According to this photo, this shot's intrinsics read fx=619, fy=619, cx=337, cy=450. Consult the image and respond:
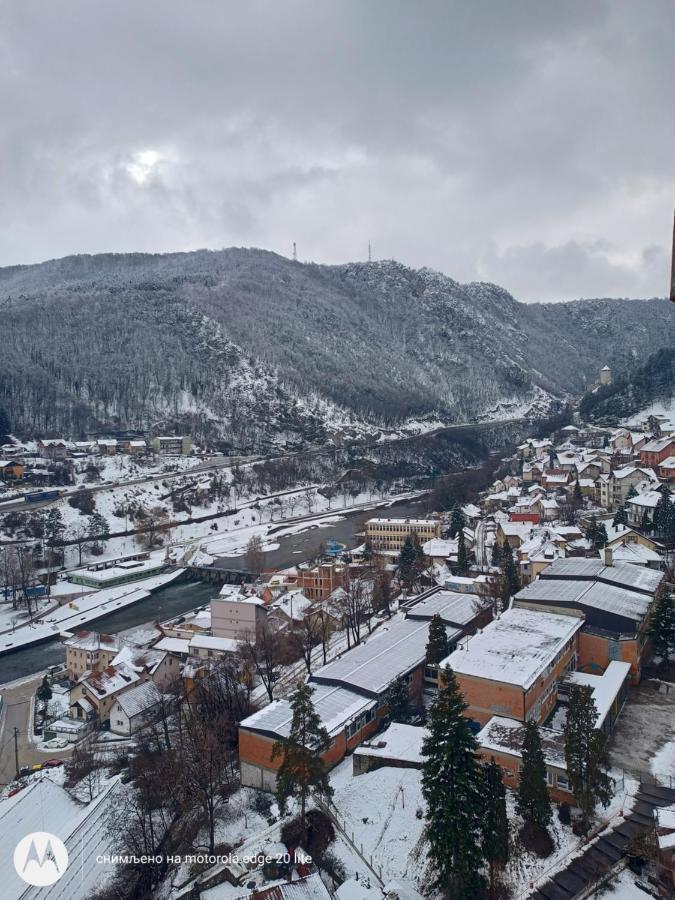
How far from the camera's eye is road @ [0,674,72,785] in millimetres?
14469

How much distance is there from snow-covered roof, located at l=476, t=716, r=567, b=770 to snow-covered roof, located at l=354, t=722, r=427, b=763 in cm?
116

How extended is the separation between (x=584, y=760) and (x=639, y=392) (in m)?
50.5

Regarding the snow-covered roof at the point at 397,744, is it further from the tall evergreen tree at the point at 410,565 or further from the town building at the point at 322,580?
the town building at the point at 322,580

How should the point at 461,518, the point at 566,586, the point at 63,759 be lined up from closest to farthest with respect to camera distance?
the point at 63,759 < the point at 566,586 < the point at 461,518

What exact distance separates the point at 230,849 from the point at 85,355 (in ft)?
240

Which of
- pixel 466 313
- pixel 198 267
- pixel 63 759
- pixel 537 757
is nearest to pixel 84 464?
pixel 63 759

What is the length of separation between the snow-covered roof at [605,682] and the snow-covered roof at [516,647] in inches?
30.1

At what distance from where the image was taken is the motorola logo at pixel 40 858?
9.72 metres

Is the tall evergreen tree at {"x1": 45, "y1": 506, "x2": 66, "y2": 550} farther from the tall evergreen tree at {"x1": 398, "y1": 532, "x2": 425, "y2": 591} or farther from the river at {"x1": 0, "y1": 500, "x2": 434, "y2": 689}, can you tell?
the tall evergreen tree at {"x1": 398, "y1": 532, "x2": 425, "y2": 591}

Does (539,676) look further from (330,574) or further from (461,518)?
(461,518)

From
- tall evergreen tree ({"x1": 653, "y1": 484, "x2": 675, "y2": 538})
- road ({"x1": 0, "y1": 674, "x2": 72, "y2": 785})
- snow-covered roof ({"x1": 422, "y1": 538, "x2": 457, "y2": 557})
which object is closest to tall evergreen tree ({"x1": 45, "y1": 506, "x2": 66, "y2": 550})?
road ({"x1": 0, "y1": 674, "x2": 72, "y2": 785})

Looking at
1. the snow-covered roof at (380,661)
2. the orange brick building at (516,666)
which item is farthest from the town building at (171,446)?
the orange brick building at (516,666)

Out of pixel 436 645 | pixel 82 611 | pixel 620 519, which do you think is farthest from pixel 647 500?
pixel 82 611

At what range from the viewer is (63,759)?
1448 centimetres
